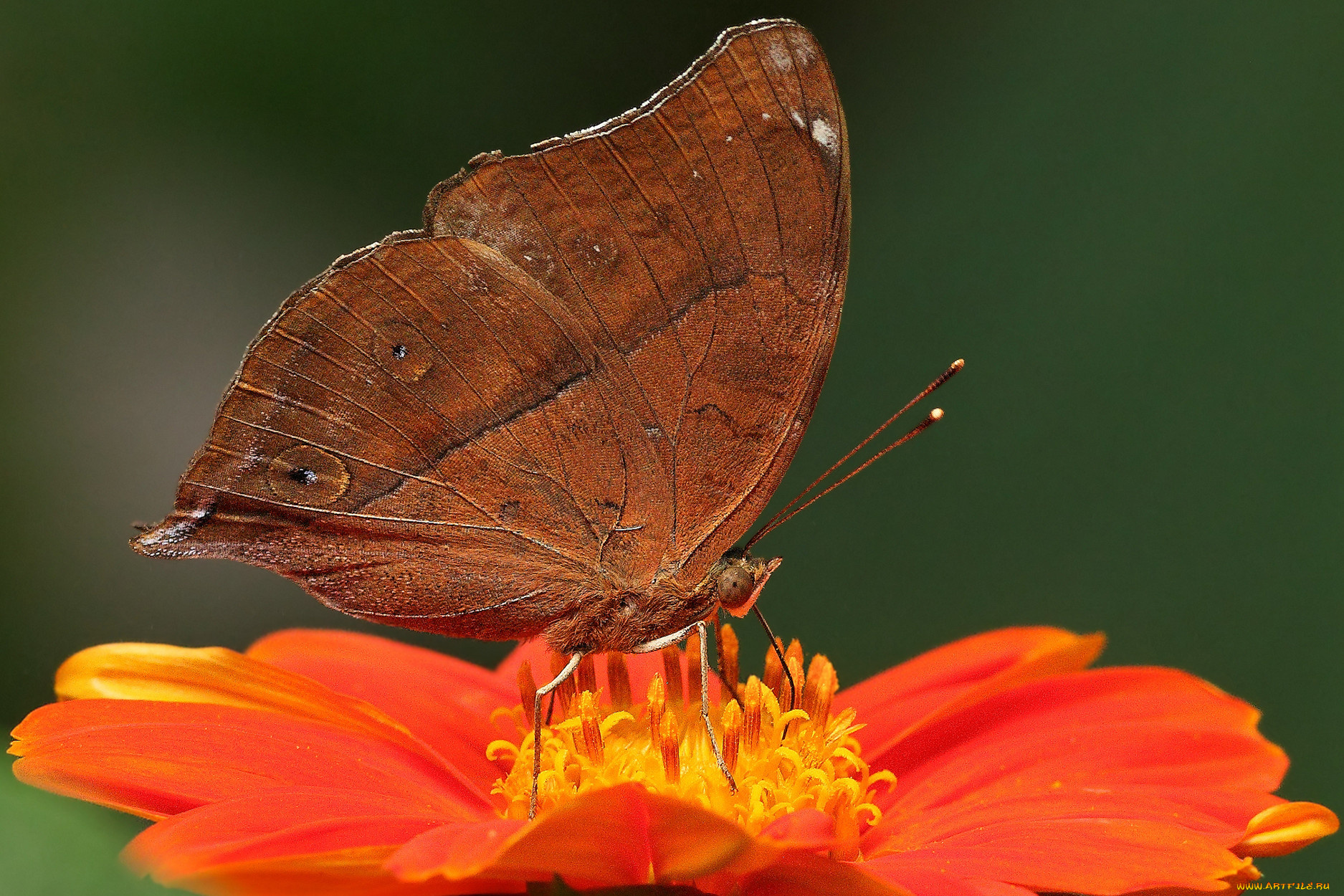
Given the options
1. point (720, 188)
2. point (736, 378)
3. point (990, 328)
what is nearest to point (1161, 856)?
point (736, 378)

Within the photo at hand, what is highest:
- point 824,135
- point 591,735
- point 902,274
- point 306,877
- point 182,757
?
point 902,274

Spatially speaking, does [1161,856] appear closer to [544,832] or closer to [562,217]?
[544,832]

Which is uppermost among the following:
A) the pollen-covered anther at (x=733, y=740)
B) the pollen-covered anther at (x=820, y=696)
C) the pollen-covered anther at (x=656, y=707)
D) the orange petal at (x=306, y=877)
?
the pollen-covered anther at (x=820, y=696)

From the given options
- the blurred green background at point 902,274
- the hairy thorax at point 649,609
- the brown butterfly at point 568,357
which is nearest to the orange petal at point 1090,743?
the hairy thorax at point 649,609

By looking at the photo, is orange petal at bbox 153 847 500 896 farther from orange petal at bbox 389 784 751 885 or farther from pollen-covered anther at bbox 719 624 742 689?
pollen-covered anther at bbox 719 624 742 689

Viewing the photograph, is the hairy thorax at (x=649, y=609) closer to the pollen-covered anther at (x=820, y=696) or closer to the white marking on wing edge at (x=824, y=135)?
the pollen-covered anther at (x=820, y=696)

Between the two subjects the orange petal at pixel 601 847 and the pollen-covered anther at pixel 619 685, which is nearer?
the orange petal at pixel 601 847

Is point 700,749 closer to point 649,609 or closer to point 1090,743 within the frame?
point 649,609

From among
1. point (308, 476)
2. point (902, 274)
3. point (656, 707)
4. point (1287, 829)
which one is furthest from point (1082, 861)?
point (902, 274)
